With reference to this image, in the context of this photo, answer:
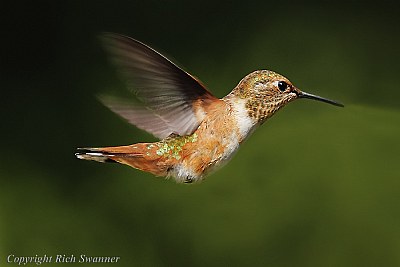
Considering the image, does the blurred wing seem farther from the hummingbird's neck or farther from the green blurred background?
the green blurred background

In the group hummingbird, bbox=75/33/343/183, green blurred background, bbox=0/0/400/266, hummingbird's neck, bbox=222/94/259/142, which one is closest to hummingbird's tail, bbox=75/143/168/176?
hummingbird, bbox=75/33/343/183

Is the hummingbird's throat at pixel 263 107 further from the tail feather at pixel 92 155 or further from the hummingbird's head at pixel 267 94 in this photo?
the tail feather at pixel 92 155

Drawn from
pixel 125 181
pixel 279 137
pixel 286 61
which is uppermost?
pixel 286 61

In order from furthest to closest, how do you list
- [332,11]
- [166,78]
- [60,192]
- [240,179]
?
1. [332,11]
2. [60,192]
3. [240,179]
4. [166,78]

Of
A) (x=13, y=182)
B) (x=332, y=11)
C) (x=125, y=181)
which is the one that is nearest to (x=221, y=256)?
(x=125, y=181)

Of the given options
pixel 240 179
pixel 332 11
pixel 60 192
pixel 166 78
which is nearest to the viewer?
pixel 166 78

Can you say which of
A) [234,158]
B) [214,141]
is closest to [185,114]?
[214,141]

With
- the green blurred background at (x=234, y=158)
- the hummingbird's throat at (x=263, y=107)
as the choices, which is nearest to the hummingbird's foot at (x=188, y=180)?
the hummingbird's throat at (x=263, y=107)

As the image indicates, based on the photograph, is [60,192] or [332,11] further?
[332,11]

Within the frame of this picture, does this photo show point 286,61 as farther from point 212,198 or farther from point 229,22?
point 212,198
